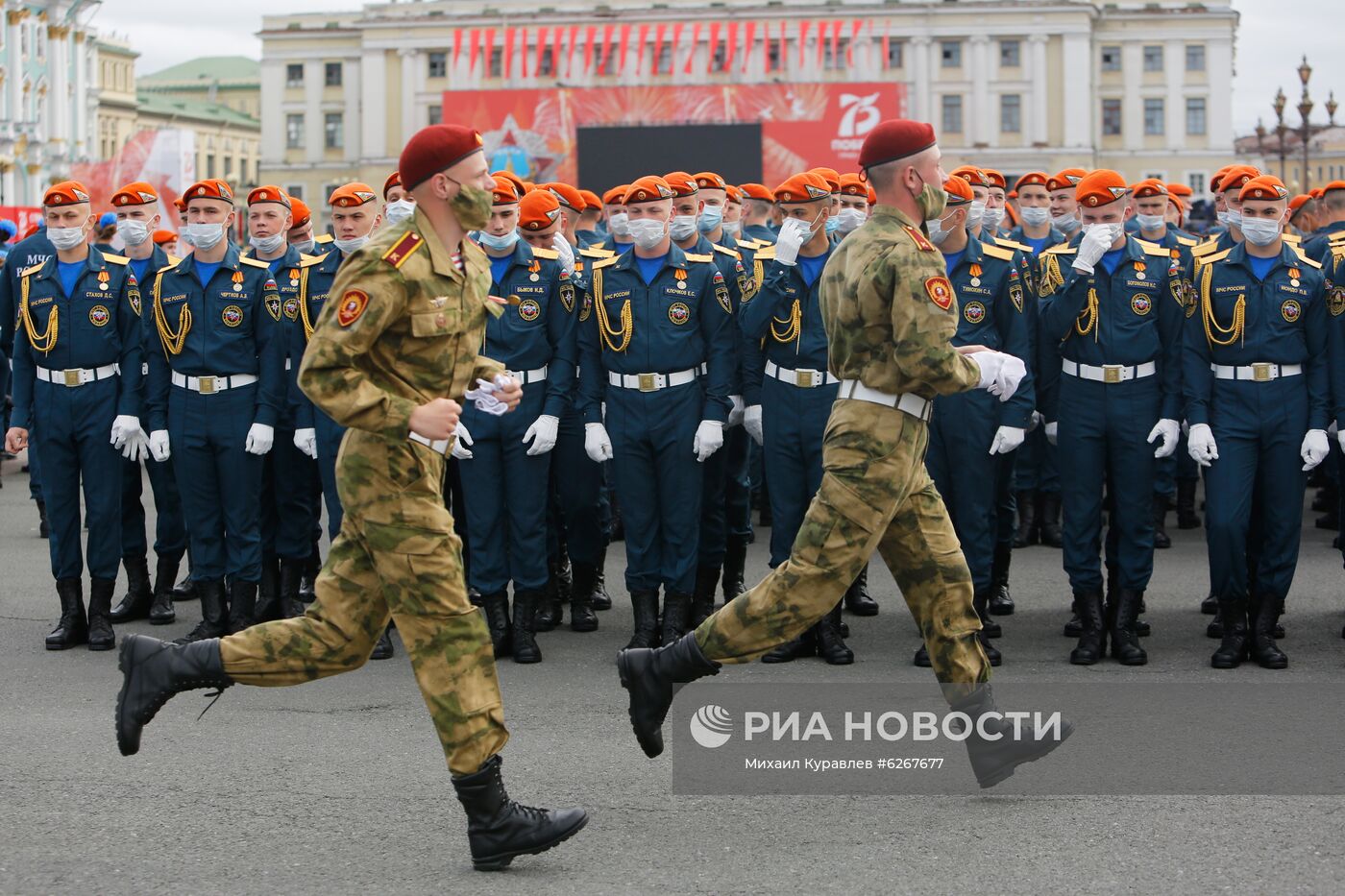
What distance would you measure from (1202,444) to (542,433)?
2.95 meters

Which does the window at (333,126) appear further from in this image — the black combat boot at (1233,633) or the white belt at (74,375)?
the black combat boot at (1233,633)

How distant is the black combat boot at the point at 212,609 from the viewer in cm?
859

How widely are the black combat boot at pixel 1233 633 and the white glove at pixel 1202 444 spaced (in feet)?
2.30

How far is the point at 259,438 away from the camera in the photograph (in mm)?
8281

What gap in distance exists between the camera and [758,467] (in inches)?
485

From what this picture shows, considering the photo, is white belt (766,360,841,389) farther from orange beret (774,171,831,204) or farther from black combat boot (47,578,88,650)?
black combat boot (47,578,88,650)

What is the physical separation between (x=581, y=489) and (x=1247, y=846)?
4.43m

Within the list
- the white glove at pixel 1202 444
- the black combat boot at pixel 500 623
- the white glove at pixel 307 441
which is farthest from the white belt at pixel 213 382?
the white glove at pixel 1202 444

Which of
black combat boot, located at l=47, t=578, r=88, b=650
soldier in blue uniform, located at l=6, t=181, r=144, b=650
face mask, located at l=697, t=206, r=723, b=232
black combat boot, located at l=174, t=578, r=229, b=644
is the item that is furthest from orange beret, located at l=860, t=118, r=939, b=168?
face mask, located at l=697, t=206, r=723, b=232

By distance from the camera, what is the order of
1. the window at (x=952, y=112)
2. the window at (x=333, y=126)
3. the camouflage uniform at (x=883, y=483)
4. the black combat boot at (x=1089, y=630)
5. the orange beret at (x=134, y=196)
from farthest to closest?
the window at (x=333, y=126)
the window at (x=952, y=112)
the orange beret at (x=134, y=196)
the black combat boot at (x=1089, y=630)
the camouflage uniform at (x=883, y=483)

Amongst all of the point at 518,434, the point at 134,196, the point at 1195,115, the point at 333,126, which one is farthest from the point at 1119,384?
the point at 333,126

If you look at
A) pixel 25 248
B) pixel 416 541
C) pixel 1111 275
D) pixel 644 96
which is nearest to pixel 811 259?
pixel 1111 275

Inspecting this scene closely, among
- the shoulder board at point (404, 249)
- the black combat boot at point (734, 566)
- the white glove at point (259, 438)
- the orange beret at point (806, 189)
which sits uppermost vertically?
the orange beret at point (806, 189)

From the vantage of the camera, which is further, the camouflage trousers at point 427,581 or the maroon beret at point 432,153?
the maroon beret at point 432,153
